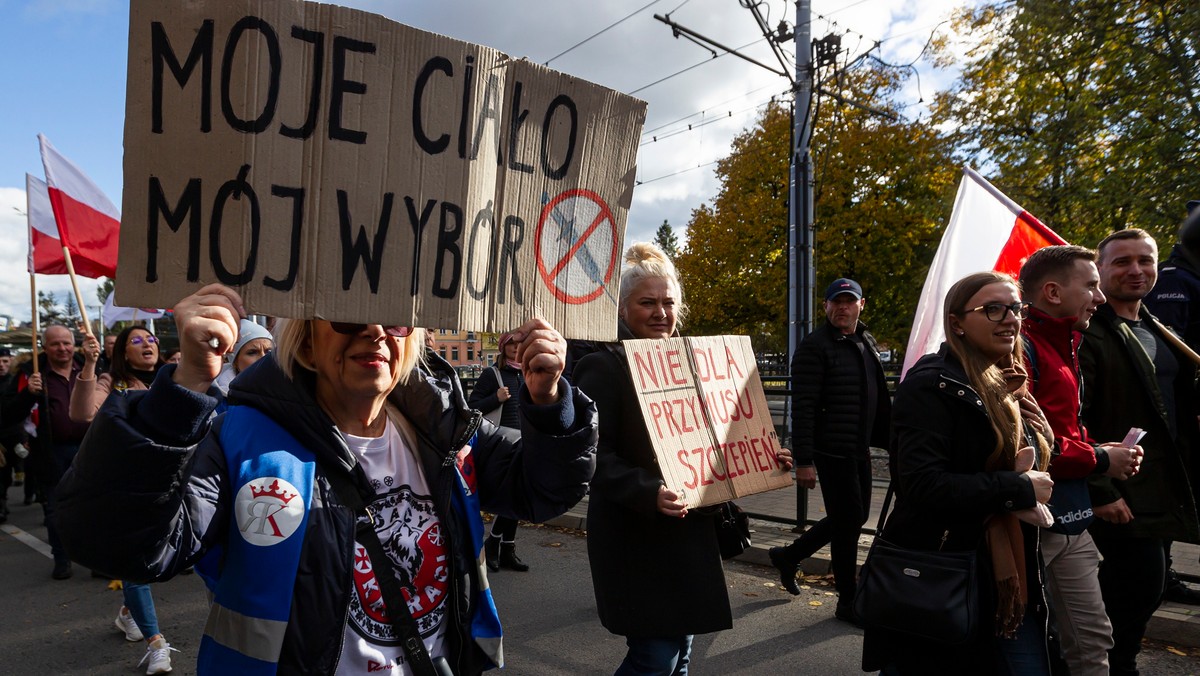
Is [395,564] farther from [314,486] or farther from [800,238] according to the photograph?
[800,238]

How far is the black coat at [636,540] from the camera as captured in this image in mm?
2717

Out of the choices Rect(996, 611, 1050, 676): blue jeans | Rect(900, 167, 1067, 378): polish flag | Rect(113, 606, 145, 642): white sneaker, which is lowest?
Rect(113, 606, 145, 642): white sneaker

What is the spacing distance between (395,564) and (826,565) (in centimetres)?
480

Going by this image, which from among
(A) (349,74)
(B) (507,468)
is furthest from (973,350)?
(A) (349,74)

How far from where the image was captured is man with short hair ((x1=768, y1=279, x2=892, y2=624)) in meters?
4.83

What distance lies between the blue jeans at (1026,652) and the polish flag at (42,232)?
7031 mm

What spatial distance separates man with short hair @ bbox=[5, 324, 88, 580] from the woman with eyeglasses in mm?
6382

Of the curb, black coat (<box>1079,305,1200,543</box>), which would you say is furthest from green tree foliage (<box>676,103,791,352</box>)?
black coat (<box>1079,305,1200,543</box>)

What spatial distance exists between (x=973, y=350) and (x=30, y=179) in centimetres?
755

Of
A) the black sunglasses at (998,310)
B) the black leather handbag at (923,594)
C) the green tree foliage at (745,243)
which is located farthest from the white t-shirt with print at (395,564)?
the green tree foliage at (745,243)

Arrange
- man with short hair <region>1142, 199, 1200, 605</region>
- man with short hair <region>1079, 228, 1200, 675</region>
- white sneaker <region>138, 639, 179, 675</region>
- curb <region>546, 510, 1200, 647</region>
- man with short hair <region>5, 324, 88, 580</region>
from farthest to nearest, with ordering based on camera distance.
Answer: man with short hair <region>5, 324, 88, 580</region> < curb <region>546, 510, 1200, 647</region> < white sneaker <region>138, 639, 179, 675</region> < man with short hair <region>1142, 199, 1200, 605</region> < man with short hair <region>1079, 228, 1200, 675</region>

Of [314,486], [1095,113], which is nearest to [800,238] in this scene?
[1095,113]

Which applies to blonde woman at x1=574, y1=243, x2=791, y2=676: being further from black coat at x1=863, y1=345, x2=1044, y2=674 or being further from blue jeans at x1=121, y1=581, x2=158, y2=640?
blue jeans at x1=121, y1=581, x2=158, y2=640

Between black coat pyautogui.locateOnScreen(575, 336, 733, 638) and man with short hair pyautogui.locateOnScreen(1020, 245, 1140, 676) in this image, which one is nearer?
black coat pyautogui.locateOnScreen(575, 336, 733, 638)
